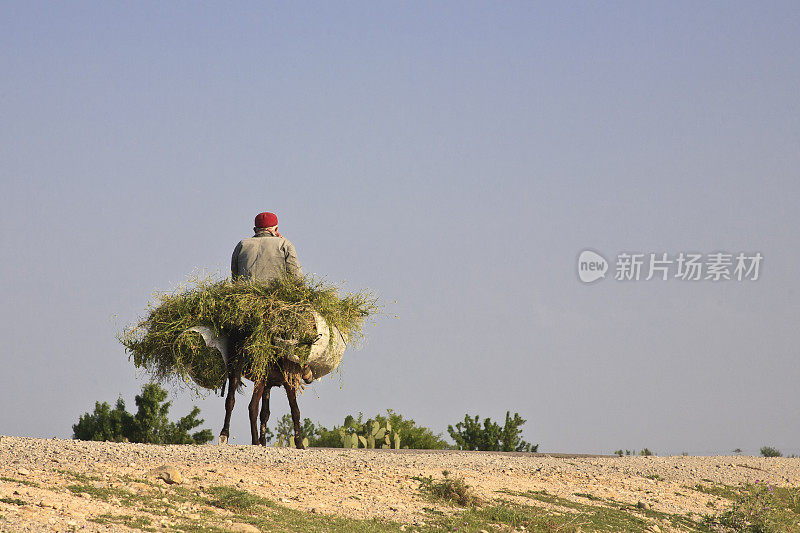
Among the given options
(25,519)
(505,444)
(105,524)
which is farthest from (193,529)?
(505,444)

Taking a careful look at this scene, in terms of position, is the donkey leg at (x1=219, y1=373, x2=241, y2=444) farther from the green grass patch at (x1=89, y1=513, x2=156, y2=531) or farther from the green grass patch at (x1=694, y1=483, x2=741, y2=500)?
the green grass patch at (x1=694, y1=483, x2=741, y2=500)

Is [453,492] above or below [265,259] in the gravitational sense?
below

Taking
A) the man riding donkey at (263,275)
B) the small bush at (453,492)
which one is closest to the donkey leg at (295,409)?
the man riding donkey at (263,275)

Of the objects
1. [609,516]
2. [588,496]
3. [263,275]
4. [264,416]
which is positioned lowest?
[609,516]

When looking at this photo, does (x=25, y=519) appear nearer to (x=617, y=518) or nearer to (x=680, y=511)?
(x=617, y=518)

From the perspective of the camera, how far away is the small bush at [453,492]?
942 cm

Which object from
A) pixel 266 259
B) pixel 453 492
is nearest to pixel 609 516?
pixel 453 492

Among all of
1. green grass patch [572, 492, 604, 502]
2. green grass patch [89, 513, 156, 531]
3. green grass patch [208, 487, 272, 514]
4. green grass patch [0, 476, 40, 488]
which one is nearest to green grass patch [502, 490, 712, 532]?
green grass patch [572, 492, 604, 502]

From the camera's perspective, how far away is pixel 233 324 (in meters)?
12.2

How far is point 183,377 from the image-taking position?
486 inches

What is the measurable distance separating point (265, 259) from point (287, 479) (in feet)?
13.5

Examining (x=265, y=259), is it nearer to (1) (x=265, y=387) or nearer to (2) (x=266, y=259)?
(2) (x=266, y=259)

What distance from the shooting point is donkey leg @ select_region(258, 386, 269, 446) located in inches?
479

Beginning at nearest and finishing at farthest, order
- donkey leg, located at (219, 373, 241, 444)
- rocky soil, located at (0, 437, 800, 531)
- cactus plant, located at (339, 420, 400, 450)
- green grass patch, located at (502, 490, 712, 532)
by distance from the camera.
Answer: rocky soil, located at (0, 437, 800, 531) < green grass patch, located at (502, 490, 712, 532) < donkey leg, located at (219, 373, 241, 444) < cactus plant, located at (339, 420, 400, 450)
